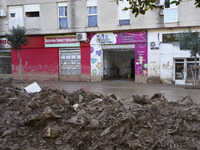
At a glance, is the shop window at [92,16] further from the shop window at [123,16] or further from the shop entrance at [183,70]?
the shop entrance at [183,70]

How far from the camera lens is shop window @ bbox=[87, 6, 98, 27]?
51.9 feet

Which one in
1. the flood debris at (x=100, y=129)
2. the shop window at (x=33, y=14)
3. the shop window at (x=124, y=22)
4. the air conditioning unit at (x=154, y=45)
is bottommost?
the flood debris at (x=100, y=129)

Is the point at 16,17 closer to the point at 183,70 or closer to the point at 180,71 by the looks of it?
the point at 180,71

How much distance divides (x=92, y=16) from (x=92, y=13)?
0.24 meters

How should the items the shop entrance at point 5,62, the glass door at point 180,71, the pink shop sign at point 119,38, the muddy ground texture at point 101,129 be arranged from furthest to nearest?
the shop entrance at point 5,62
the pink shop sign at point 119,38
the glass door at point 180,71
the muddy ground texture at point 101,129

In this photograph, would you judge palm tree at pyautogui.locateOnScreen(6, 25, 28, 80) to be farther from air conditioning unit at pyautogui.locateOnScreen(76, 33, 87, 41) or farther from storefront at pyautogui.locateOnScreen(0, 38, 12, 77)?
air conditioning unit at pyautogui.locateOnScreen(76, 33, 87, 41)

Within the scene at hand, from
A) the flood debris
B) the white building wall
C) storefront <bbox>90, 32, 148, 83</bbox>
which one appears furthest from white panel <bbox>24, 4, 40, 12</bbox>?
the flood debris

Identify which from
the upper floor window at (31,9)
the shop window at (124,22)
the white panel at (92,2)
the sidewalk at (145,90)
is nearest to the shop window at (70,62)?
the sidewalk at (145,90)

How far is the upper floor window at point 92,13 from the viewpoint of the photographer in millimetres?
15766

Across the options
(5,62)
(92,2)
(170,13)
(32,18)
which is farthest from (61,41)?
(170,13)

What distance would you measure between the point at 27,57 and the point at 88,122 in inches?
603

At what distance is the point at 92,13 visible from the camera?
1588 centimetres

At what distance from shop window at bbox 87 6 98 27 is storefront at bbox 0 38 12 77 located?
754cm

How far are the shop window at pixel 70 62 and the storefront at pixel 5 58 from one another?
16.2ft
